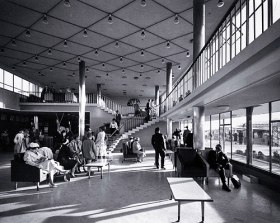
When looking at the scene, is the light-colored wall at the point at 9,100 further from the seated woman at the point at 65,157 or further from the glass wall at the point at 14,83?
the seated woman at the point at 65,157

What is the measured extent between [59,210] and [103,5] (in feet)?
23.1

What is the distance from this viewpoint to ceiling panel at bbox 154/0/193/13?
25.4 feet

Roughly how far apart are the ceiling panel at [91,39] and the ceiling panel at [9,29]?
94.5 inches

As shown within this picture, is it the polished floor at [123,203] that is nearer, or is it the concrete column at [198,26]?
the polished floor at [123,203]

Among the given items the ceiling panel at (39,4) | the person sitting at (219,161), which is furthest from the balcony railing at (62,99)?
the person sitting at (219,161)

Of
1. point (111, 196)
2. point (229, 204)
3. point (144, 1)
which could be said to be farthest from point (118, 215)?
point (144, 1)

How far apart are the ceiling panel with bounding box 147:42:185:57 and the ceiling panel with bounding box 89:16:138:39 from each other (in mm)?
2256

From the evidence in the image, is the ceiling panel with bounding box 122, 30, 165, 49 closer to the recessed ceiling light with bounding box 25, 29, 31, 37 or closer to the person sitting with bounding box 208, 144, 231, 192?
the recessed ceiling light with bounding box 25, 29, 31, 37

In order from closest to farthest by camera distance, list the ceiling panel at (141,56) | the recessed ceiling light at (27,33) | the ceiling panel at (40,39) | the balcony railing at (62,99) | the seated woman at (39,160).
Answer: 1. the seated woman at (39,160)
2. the recessed ceiling light at (27,33)
3. the ceiling panel at (40,39)
4. the ceiling panel at (141,56)
5. the balcony railing at (62,99)

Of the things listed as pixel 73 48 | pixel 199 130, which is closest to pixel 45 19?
pixel 73 48

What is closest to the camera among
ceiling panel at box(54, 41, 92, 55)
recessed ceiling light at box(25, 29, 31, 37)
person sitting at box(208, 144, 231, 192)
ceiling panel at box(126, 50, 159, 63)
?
person sitting at box(208, 144, 231, 192)

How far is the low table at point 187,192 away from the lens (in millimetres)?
3652

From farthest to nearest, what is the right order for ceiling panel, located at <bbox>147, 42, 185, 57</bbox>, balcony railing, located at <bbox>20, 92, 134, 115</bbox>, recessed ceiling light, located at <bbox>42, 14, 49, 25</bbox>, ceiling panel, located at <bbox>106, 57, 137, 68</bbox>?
balcony railing, located at <bbox>20, 92, 134, 115</bbox>, ceiling panel, located at <bbox>106, 57, 137, 68</bbox>, ceiling panel, located at <bbox>147, 42, 185, 57</bbox>, recessed ceiling light, located at <bbox>42, 14, 49, 25</bbox>

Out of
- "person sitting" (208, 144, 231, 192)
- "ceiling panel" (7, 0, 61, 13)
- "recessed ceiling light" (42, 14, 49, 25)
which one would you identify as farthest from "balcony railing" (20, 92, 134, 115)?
"person sitting" (208, 144, 231, 192)
